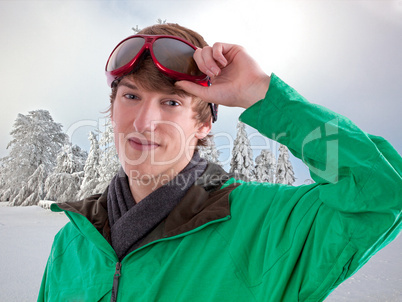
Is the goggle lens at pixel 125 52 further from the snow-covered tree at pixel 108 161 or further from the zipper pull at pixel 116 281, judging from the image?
the snow-covered tree at pixel 108 161

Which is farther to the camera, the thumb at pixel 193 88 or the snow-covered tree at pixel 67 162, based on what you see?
the snow-covered tree at pixel 67 162

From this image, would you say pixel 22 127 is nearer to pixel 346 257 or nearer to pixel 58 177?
pixel 58 177

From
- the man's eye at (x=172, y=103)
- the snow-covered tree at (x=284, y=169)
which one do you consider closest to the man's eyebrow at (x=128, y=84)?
the man's eye at (x=172, y=103)

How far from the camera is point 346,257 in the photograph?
1247 mm

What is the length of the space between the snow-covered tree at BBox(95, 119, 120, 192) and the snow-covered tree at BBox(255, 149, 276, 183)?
1331cm

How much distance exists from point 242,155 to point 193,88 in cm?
2209

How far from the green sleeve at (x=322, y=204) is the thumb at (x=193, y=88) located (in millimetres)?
463

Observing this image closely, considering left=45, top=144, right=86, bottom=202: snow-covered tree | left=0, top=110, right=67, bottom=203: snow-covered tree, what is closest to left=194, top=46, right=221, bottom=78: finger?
left=45, top=144, right=86, bottom=202: snow-covered tree

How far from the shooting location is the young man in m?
1.22

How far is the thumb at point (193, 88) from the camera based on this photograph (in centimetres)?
185

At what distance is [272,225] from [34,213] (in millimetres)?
30996

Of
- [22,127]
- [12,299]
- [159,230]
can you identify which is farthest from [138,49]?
[22,127]

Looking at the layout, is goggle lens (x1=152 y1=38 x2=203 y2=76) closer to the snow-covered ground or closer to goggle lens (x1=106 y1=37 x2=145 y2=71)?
goggle lens (x1=106 y1=37 x2=145 y2=71)

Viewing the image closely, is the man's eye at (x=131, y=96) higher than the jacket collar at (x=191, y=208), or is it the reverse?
the man's eye at (x=131, y=96)
